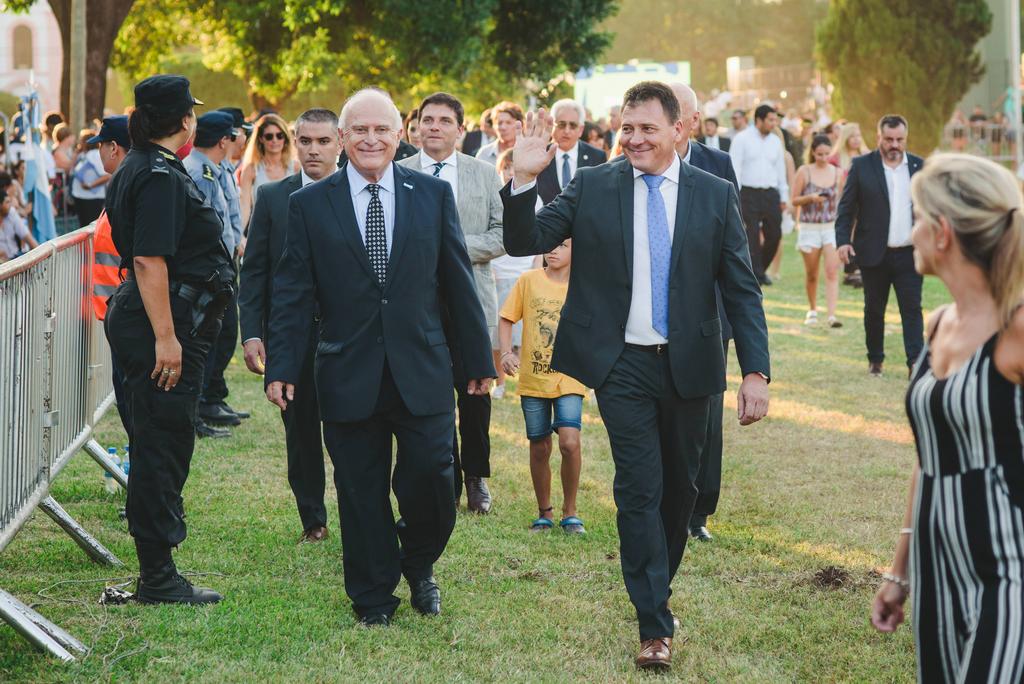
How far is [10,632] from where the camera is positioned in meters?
5.36

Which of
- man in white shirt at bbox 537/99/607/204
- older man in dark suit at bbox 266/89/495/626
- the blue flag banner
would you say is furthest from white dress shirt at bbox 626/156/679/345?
the blue flag banner

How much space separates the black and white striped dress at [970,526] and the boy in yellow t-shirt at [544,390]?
3618 mm

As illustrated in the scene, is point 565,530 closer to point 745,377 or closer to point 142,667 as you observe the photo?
point 745,377

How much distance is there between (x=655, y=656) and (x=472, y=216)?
3380mm

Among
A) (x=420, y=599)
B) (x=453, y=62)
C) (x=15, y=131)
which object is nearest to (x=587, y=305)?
(x=420, y=599)

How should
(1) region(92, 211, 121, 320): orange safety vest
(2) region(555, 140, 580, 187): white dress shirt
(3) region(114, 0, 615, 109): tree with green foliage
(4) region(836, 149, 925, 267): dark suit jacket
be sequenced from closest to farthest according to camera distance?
(1) region(92, 211, 121, 320): orange safety vest → (2) region(555, 140, 580, 187): white dress shirt → (4) region(836, 149, 925, 267): dark suit jacket → (3) region(114, 0, 615, 109): tree with green foliage

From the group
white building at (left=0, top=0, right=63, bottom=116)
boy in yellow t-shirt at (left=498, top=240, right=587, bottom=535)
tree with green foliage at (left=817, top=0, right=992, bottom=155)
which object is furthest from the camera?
white building at (left=0, top=0, right=63, bottom=116)

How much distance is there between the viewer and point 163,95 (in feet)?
18.4

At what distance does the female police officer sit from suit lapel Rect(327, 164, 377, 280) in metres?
0.56

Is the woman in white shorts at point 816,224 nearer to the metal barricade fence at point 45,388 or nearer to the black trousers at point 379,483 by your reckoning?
the metal barricade fence at point 45,388

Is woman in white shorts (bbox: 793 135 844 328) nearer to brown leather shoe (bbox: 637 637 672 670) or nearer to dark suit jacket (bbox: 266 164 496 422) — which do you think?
dark suit jacket (bbox: 266 164 496 422)

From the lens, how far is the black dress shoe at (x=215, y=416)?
33.1 ft

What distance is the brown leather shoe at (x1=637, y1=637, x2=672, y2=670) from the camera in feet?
16.9

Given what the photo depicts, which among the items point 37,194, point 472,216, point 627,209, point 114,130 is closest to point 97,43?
point 37,194
